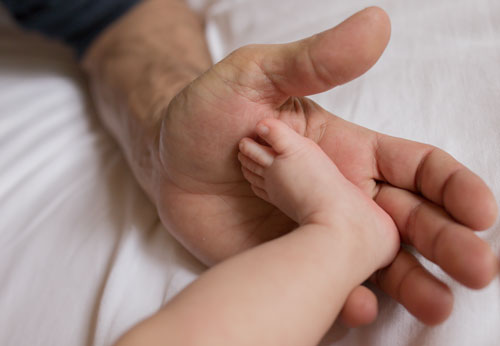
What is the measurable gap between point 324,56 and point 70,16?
74cm

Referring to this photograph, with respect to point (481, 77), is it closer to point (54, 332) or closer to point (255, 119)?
point (255, 119)

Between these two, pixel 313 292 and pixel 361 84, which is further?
pixel 361 84

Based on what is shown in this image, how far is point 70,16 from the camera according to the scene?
991mm

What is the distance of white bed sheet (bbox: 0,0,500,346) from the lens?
1.80ft

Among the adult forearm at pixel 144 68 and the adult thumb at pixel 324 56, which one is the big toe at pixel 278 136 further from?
the adult forearm at pixel 144 68

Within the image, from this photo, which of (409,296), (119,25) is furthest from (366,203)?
(119,25)

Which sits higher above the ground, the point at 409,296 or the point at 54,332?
the point at 409,296

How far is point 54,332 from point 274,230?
300 mm

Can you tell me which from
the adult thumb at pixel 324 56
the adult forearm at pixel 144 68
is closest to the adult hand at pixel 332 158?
the adult thumb at pixel 324 56

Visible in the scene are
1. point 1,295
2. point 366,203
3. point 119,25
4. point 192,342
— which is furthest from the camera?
point 119,25

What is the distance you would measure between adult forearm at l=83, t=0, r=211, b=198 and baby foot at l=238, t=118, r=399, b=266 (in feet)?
0.78

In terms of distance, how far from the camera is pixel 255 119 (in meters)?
0.54

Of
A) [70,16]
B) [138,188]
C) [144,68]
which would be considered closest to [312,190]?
[138,188]

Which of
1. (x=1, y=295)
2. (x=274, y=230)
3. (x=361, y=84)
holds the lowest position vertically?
(x=1, y=295)
